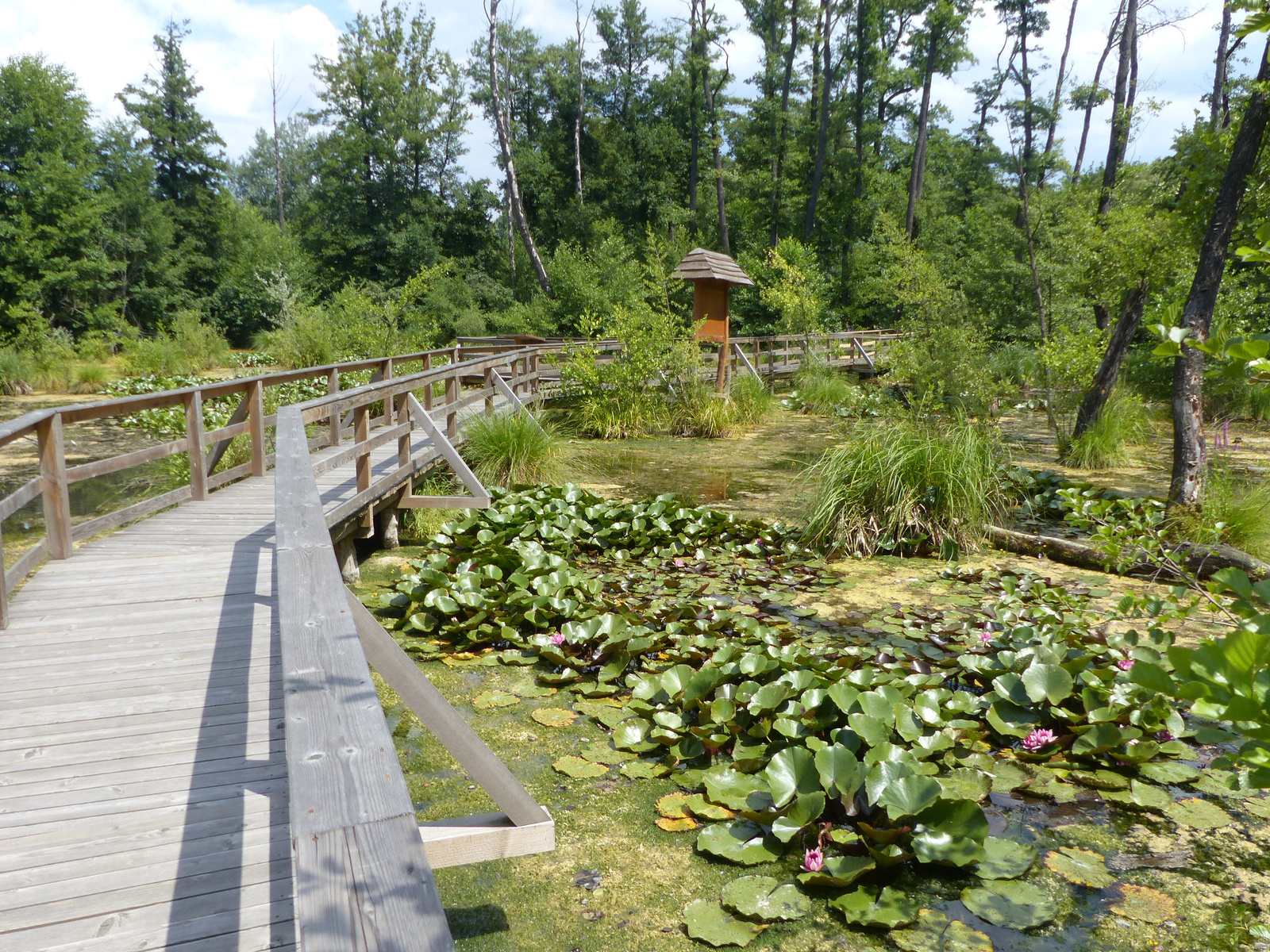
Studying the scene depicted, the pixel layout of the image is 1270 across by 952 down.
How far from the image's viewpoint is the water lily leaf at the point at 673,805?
313 cm

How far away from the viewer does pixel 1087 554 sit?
20.4 feet

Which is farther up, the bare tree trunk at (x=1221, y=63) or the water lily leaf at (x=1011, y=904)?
the bare tree trunk at (x=1221, y=63)

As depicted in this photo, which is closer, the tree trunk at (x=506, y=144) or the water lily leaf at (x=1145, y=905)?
the water lily leaf at (x=1145, y=905)

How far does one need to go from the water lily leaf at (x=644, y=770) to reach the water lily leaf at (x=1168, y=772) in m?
1.88

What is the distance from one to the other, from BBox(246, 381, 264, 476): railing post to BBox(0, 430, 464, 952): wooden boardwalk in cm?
243

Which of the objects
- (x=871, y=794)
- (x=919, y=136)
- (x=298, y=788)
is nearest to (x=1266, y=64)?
(x=871, y=794)

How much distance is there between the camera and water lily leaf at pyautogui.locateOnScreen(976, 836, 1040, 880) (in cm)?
269

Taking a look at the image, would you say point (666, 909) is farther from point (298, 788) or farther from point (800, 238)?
point (800, 238)

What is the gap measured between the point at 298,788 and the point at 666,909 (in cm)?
188

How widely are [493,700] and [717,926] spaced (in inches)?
75.4

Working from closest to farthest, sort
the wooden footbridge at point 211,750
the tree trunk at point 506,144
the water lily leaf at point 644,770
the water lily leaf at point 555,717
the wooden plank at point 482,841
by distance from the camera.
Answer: the wooden footbridge at point 211,750
the wooden plank at point 482,841
the water lily leaf at point 644,770
the water lily leaf at point 555,717
the tree trunk at point 506,144

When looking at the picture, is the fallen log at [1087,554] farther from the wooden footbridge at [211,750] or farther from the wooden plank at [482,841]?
the wooden footbridge at [211,750]

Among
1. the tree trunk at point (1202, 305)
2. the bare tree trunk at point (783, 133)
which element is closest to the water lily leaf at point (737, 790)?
the tree trunk at point (1202, 305)

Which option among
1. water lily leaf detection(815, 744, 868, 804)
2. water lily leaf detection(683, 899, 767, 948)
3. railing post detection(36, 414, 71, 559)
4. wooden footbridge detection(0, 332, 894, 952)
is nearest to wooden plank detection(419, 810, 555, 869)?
wooden footbridge detection(0, 332, 894, 952)
